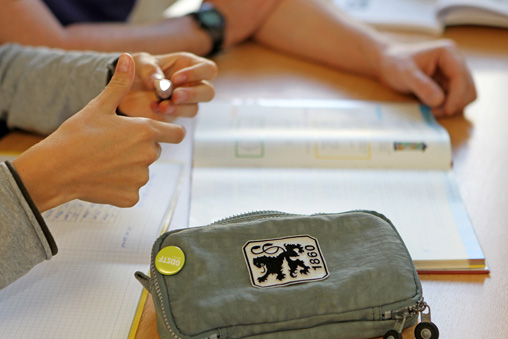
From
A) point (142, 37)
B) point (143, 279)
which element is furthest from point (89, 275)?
point (142, 37)

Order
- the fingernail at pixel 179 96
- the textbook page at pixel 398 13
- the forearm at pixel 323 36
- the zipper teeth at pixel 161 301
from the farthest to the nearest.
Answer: the textbook page at pixel 398 13 < the forearm at pixel 323 36 < the fingernail at pixel 179 96 < the zipper teeth at pixel 161 301

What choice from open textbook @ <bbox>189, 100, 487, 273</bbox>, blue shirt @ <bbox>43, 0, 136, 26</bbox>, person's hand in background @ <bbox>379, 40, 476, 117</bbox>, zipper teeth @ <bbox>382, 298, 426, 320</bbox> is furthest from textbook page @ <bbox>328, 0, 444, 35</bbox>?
zipper teeth @ <bbox>382, 298, 426, 320</bbox>

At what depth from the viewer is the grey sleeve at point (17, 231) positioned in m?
0.59

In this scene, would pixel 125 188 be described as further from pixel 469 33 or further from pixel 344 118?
pixel 469 33

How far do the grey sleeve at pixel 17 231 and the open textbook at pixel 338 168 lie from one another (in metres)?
0.21

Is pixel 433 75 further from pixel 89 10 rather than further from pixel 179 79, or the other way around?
pixel 89 10

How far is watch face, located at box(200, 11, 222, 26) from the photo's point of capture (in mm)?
1158

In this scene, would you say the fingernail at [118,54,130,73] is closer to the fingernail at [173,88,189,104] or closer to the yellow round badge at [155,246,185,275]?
the fingernail at [173,88,189,104]

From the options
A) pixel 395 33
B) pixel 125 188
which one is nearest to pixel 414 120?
pixel 395 33

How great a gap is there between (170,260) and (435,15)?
1.03 meters

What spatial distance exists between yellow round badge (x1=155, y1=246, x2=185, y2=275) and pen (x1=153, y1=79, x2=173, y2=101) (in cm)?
27

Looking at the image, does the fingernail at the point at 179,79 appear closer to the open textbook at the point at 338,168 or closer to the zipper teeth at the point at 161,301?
the open textbook at the point at 338,168

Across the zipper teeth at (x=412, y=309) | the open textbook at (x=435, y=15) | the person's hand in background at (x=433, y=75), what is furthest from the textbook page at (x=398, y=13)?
the zipper teeth at (x=412, y=309)

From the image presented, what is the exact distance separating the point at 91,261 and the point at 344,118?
51cm
